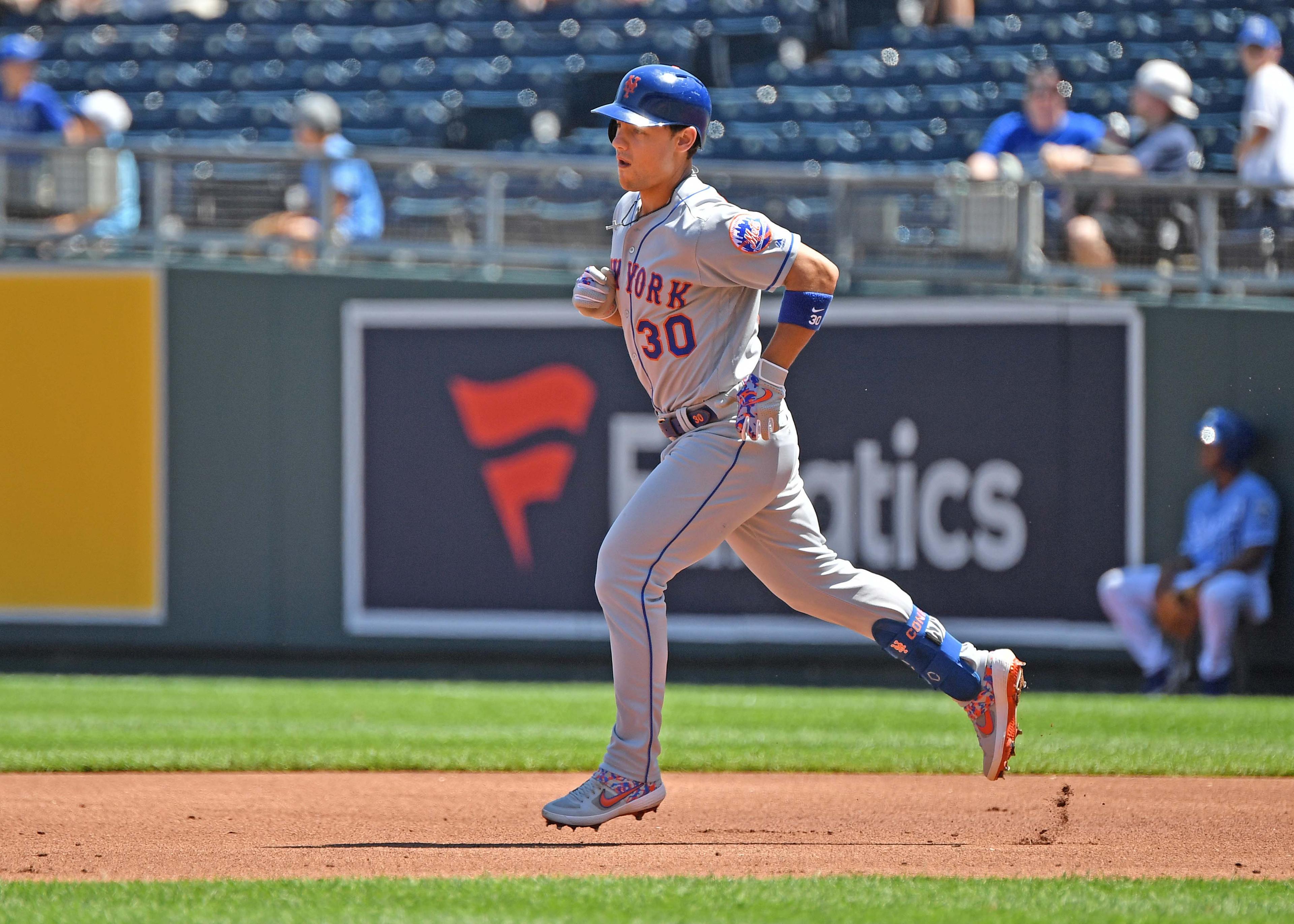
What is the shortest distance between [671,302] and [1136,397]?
502cm

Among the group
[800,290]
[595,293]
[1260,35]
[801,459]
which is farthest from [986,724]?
[1260,35]

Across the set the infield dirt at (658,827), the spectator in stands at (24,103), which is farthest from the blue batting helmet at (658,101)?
Answer: the spectator in stands at (24,103)

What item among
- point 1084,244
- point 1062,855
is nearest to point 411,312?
point 1084,244

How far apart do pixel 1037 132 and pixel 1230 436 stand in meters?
2.39

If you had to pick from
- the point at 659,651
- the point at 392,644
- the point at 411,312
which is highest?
the point at 411,312

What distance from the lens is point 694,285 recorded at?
4.43m

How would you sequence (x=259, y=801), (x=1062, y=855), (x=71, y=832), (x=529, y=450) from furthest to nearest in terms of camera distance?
1. (x=529, y=450)
2. (x=259, y=801)
3. (x=71, y=832)
4. (x=1062, y=855)

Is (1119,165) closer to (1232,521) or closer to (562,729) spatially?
(1232,521)

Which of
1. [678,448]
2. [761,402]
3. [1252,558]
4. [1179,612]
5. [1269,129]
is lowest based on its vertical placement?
[1179,612]

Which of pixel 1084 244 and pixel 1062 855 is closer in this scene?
pixel 1062 855

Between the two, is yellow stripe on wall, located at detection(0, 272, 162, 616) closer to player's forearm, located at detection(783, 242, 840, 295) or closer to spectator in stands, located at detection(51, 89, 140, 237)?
spectator in stands, located at detection(51, 89, 140, 237)

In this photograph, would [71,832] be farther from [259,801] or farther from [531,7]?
[531,7]

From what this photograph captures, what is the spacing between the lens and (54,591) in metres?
10.0

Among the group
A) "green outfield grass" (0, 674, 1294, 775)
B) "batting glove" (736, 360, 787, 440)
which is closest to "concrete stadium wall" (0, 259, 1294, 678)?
"green outfield grass" (0, 674, 1294, 775)
